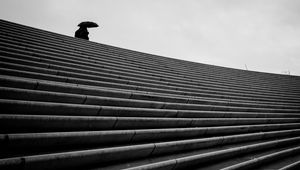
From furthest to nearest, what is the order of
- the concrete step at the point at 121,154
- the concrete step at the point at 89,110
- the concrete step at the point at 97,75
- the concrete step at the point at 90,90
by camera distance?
the concrete step at the point at 97,75, the concrete step at the point at 90,90, the concrete step at the point at 89,110, the concrete step at the point at 121,154

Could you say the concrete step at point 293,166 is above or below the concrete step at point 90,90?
below

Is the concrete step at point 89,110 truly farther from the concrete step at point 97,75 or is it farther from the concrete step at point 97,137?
the concrete step at point 97,75

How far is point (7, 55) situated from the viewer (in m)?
2.85

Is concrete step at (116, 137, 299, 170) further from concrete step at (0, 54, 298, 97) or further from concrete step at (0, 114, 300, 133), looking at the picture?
concrete step at (0, 54, 298, 97)

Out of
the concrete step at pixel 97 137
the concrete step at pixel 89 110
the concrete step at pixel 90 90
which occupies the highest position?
the concrete step at pixel 90 90

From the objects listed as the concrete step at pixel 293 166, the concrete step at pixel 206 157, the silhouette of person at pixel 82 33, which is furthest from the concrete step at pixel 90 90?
the silhouette of person at pixel 82 33

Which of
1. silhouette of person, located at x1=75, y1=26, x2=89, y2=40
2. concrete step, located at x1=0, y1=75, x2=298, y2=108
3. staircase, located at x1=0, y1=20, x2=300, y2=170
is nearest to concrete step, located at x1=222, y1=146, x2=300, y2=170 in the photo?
staircase, located at x1=0, y1=20, x2=300, y2=170

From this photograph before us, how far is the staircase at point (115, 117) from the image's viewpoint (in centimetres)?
169

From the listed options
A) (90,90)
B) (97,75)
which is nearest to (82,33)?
(97,75)

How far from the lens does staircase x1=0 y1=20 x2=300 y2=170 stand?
169 cm

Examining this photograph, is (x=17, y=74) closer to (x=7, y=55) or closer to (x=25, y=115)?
(x=7, y=55)

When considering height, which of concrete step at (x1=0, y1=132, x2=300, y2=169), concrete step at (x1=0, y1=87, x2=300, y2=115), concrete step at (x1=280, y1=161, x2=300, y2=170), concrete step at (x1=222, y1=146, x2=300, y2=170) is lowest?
concrete step at (x1=280, y1=161, x2=300, y2=170)

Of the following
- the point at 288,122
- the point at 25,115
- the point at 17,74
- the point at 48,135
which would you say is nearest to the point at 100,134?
the point at 48,135

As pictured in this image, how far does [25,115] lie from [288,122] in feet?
17.4
